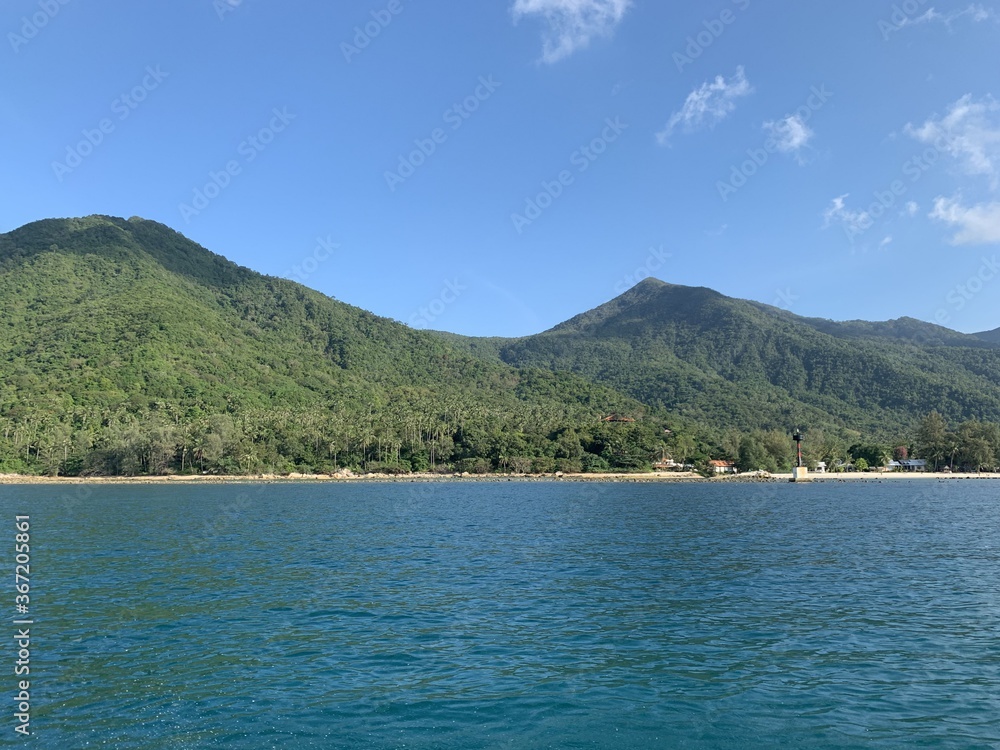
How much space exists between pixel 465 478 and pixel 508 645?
134571 mm

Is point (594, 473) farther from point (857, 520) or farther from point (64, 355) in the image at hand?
point (64, 355)

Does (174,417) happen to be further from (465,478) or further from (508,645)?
(508,645)

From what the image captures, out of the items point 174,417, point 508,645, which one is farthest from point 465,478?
point 508,645

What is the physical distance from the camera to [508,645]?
1802cm

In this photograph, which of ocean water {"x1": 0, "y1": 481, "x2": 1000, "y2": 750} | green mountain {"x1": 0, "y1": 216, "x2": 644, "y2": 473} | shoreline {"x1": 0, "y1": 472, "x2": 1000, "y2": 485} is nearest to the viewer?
ocean water {"x1": 0, "y1": 481, "x2": 1000, "y2": 750}

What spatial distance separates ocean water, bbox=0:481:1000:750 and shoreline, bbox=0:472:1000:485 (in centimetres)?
9954

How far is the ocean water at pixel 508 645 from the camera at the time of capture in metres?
12.8

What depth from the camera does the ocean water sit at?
42.1 ft

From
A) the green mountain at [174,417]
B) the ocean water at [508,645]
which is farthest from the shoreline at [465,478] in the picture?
the ocean water at [508,645]

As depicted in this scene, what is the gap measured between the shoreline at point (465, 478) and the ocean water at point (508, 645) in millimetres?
99536

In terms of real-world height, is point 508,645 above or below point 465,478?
above

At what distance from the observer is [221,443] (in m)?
140

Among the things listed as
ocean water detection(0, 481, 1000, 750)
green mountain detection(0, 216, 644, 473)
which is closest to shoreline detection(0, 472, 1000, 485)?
green mountain detection(0, 216, 644, 473)

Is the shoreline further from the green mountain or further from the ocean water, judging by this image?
the ocean water
